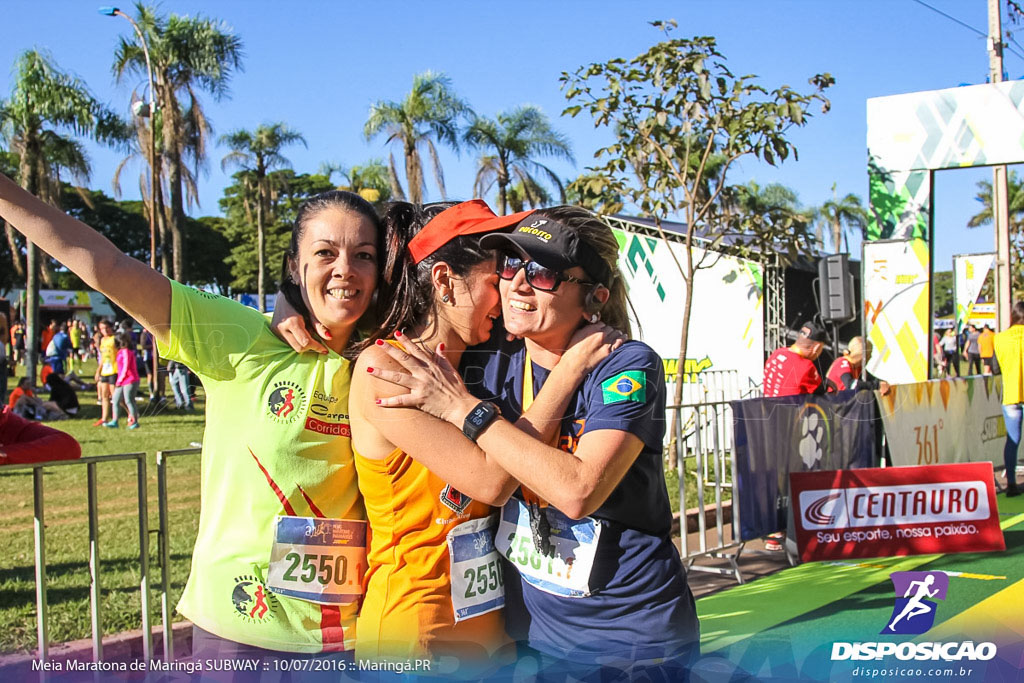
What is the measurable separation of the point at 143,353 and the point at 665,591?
45.3 inches

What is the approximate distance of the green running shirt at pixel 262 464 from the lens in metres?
1.67

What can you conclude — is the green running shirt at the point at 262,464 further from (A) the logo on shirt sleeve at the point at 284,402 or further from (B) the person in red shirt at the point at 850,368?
(B) the person in red shirt at the point at 850,368

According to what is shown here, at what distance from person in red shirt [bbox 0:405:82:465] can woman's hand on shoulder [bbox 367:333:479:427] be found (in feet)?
3.68

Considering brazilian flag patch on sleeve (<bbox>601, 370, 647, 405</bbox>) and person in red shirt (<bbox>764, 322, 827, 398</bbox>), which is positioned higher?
brazilian flag patch on sleeve (<bbox>601, 370, 647, 405</bbox>)

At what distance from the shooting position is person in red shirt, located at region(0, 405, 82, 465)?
2.07 metres

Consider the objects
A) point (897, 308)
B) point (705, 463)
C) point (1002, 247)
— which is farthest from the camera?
point (1002, 247)

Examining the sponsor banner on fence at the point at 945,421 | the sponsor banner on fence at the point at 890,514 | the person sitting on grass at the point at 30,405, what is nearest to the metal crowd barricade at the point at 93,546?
the person sitting on grass at the point at 30,405

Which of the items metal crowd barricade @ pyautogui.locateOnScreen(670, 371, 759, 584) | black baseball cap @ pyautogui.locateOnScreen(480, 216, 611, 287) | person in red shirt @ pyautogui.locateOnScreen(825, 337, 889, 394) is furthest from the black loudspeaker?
black baseball cap @ pyautogui.locateOnScreen(480, 216, 611, 287)

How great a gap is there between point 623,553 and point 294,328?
2.59ft

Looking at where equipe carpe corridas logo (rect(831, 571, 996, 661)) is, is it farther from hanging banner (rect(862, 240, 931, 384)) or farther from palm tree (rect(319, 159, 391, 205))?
hanging banner (rect(862, 240, 931, 384))

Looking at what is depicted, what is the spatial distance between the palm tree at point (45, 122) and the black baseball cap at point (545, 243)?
0.63 m

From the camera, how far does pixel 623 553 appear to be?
1.64 metres

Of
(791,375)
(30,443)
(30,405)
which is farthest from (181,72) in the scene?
(791,375)

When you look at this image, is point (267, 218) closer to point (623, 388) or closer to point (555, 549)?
point (623, 388)
